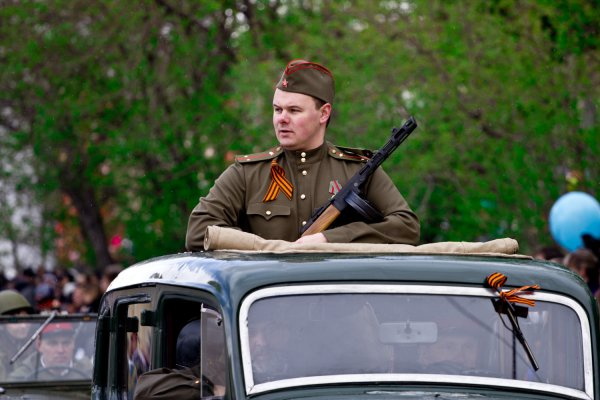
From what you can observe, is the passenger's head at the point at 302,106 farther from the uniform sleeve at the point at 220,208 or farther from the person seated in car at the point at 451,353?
the person seated in car at the point at 451,353

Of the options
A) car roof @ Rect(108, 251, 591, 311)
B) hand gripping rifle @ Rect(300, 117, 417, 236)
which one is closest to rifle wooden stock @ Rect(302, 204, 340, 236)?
hand gripping rifle @ Rect(300, 117, 417, 236)

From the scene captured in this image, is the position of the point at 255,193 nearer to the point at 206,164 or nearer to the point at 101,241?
the point at 206,164

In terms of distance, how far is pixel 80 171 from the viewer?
29.3 metres

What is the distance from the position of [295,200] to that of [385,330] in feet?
5.31

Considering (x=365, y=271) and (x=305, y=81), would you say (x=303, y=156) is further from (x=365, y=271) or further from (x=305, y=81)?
(x=365, y=271)

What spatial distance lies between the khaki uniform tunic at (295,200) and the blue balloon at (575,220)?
328 inches

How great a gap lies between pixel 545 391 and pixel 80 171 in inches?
985

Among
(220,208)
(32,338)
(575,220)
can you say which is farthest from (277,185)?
(575,220)

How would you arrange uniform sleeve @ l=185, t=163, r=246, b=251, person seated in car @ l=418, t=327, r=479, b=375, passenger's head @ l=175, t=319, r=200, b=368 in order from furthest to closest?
1. uniform sleeve @ l=185, t=163, r=246, b=251
2. passenger's head @ l=175, t=319, r=200, b=368
3. person seated in car @ l=418, t=327, r=479, b=375

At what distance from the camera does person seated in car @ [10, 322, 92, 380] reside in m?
10.8

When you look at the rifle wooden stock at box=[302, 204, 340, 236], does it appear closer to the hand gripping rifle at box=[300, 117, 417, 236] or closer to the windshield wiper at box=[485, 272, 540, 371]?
the hand gripping rifle at box=[300, 117, 417, 236]

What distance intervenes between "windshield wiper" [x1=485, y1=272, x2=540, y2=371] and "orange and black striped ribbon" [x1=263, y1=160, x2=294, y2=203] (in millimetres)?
1564

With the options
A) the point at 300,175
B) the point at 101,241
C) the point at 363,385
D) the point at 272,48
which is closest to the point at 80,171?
the point at 101,241

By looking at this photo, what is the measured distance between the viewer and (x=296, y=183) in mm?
6461
